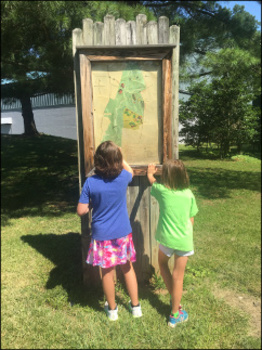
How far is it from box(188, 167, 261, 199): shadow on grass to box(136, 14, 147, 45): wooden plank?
4518 millimetres

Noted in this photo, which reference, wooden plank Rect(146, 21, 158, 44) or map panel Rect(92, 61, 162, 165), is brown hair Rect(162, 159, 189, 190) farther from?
wooden plank Rect(146, 21, 158, 44)

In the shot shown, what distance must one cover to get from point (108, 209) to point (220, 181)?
6.27 m

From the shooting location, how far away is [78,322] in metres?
2.46

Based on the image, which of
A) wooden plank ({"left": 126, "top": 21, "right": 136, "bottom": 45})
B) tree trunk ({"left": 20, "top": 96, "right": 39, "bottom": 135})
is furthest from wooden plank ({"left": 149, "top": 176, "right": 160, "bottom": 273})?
tree trunk ({"left": 20, "top": 96, "right": 39, "bottom": 135})

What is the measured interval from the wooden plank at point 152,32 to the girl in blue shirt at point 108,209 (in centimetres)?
95

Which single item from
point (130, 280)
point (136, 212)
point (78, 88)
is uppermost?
point (78, 88)

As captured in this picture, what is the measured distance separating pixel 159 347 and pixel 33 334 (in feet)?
3.07

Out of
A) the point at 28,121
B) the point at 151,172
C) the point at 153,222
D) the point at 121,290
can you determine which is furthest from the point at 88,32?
the point at 28,121

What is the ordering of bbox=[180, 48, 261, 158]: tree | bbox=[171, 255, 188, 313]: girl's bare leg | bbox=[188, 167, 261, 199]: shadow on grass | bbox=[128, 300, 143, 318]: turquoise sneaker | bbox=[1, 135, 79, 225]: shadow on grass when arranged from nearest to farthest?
bbox=[171, 255, 188, 313]: girl's bare leg < bbox=[128, 300, 143, 318]: turquoise sneaker < bbox=[1, 135, 79, 225]: shadow on grass < bbox=[188, 167, 261, 199]: shadow on grass < bbox=[180, 48, 261, 158]: tree

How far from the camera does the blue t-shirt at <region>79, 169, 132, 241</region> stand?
226 centimetres

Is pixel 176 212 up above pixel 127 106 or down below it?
below

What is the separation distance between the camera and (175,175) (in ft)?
7.34

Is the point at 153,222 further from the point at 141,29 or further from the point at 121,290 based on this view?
the point at 141,29

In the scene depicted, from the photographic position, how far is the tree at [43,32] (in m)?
4.03
